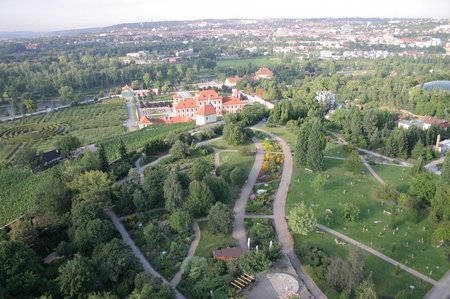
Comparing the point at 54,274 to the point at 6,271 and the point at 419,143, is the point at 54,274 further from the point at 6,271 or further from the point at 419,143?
the point at 419,143

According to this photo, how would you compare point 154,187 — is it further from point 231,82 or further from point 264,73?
point 264,73

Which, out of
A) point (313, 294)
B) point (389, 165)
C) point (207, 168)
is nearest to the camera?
point (313, 294)

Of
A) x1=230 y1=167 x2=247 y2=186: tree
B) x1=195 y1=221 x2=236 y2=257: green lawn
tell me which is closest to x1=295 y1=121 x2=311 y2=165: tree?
x1=230 y1=167 x2=247 y2=186: tree

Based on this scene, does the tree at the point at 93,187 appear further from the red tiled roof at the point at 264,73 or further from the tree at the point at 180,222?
the red tiled roof at the point at 264,73

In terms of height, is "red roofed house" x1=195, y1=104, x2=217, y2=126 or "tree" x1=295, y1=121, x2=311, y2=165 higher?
"tree" x1=295, y1=121, x2=311, y2=165

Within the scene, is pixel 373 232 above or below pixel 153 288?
below

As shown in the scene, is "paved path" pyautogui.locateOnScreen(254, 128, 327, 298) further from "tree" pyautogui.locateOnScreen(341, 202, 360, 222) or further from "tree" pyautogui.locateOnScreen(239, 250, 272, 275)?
"tree" pyautogui.locateOnScreen(341, 202, 360, 222)

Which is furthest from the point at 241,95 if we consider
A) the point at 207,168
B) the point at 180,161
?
the point at 207,168
